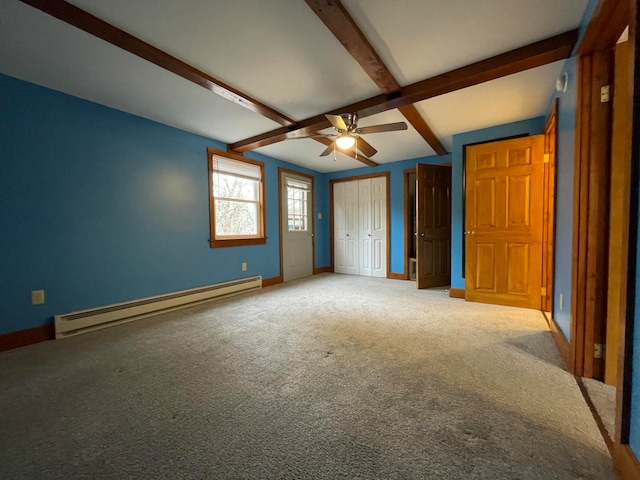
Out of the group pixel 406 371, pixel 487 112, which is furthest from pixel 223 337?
pixel 487 112

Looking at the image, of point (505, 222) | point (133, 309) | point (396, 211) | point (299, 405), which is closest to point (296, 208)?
point (396, 211)

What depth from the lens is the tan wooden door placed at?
2.96 m

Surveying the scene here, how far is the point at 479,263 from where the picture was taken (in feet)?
10.9

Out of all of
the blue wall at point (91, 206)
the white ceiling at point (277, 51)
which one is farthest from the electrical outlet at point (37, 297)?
the white ceiling at point (277, 51)

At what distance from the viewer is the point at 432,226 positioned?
166 inches

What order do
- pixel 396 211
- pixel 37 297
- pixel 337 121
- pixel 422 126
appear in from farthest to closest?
pixel 396 211 → pixel 422 126 → pixel 337 121 → pixel 37 297

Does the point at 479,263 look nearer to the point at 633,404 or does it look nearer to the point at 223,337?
the point at 633,404

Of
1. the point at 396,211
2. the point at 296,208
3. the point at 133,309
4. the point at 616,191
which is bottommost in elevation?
the point at 133,309

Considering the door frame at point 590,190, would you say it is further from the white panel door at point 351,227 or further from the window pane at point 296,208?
the window pane at point 296,208

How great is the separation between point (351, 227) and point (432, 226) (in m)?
1.83

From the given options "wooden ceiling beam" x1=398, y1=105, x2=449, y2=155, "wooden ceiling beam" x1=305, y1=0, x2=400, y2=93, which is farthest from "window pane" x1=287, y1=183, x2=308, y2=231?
"wooden ceiling beam" x1=305, y1=0, x2=400, y2=93

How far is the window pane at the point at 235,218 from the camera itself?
3.91m

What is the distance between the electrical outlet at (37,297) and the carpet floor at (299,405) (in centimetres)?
43

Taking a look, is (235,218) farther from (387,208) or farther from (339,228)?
(387,208)
